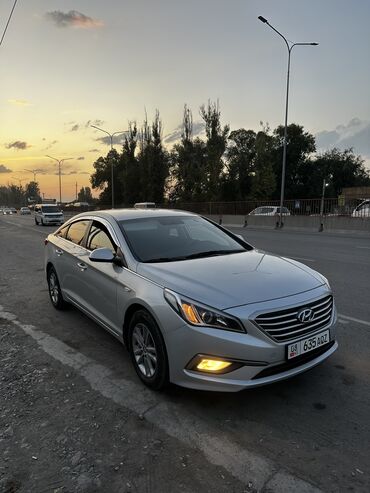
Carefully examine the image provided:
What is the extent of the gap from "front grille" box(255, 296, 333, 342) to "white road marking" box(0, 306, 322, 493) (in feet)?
2.67

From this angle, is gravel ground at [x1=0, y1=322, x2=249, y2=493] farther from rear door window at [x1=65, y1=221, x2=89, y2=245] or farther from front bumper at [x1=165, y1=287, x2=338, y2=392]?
rear door window at [x1=65, y1=221, x2=89, y2=245]

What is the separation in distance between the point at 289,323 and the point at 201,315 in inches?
26.7

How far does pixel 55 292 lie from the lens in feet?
20.6

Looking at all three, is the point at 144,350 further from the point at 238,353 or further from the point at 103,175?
the point at 103,175

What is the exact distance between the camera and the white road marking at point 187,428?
2535 mm

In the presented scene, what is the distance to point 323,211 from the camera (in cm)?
2506

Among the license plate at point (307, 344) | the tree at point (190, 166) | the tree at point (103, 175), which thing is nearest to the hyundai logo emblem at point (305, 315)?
the license plate at point (307, 344)

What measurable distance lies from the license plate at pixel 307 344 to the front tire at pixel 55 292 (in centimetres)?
383

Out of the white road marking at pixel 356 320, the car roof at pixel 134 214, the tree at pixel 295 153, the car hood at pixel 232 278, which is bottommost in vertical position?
the white road marking at pixel 356 320

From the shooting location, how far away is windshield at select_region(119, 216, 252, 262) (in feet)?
14.0

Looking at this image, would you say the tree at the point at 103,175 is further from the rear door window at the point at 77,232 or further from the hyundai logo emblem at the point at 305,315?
the hyundai logo emblem at the point at 305,315

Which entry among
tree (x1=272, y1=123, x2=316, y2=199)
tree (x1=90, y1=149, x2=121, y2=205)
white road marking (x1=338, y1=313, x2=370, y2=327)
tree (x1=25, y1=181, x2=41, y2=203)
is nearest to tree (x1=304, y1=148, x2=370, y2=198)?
tree (x1=272, y1=123, x2=316, y2=199)

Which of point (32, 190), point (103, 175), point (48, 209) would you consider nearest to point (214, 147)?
point (48, 209)

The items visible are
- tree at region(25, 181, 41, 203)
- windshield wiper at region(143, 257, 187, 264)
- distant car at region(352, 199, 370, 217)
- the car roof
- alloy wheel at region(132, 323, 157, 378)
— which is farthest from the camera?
tree at region(25, 181, 41, 203)
